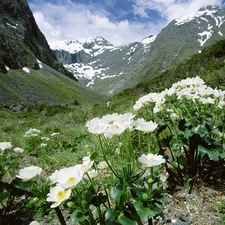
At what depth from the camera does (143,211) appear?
1173mm

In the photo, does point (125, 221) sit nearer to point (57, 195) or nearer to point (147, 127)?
point (57, 195)

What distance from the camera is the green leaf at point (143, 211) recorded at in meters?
1.14

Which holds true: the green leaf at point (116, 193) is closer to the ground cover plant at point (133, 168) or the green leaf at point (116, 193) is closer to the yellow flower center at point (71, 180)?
the ground cover plant at point (133, 168)

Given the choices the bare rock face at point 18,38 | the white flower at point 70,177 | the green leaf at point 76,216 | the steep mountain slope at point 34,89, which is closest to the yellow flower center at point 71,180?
the white flower at point 70,177

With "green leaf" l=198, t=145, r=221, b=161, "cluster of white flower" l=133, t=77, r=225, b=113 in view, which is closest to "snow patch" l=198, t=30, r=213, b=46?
"cluster of white flower" l=133, t=77, r=225, b=113

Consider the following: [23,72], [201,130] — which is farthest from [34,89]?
[201,130]

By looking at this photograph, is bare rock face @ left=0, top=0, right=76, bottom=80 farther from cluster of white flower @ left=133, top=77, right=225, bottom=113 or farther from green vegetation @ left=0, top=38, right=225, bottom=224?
cluster of white flower @ left=133, top=77, right=225, bottom=113

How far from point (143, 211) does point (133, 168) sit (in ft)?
0.88

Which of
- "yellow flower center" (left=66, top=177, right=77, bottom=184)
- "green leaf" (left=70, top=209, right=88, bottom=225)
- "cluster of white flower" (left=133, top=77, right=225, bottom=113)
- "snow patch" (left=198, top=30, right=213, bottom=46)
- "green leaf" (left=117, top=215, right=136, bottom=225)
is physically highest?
"snow patch" (left=198, top=30, right=213, bottom=46)

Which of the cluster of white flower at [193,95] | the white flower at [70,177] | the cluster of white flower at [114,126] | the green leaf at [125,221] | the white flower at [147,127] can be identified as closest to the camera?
the white flower at [70,177]

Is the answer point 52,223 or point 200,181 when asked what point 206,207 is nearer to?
point 200,181

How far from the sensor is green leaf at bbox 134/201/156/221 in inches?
45.0

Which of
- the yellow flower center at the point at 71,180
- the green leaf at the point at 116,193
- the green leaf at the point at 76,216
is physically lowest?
the green leaf at the point at 76,216

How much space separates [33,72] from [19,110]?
90.3ft
